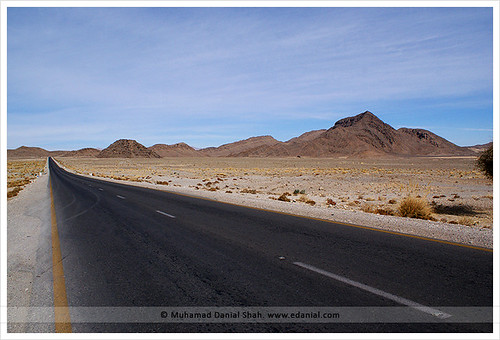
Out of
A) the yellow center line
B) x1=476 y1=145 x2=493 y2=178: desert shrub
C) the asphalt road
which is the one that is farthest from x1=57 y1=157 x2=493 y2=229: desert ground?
the yellow center line

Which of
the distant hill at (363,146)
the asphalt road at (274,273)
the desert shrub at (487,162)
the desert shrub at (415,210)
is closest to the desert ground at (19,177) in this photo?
the asphalt road at (274,273)

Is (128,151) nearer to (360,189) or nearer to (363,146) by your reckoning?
(363,146)

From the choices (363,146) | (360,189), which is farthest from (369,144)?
(360,189)

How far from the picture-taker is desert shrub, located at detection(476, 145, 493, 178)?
58.1 ft

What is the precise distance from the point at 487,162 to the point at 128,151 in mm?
187150

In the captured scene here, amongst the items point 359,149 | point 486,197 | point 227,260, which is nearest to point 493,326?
point 227,260

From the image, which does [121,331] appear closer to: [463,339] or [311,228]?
[463,339]

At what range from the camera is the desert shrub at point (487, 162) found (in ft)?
58.1

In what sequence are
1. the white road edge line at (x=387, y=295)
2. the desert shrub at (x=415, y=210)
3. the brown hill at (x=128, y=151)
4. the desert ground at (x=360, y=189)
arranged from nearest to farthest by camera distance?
the white road edge line at (x=387, y=295)
the desert shrub at (x=415, y=210)
the desert ground at (x=360, y=189)
the brown hill at (x=128, y=151)

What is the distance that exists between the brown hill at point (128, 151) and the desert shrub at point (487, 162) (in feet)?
574

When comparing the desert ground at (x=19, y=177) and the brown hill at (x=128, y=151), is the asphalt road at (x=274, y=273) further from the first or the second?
the brown hill at (x=128, y=151)

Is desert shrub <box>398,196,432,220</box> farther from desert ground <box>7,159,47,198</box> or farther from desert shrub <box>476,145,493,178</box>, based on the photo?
desert ground <box>7,159,47,198</box>

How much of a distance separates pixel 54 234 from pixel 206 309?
7.65 meters

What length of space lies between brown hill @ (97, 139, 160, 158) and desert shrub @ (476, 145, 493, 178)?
174847 mm
